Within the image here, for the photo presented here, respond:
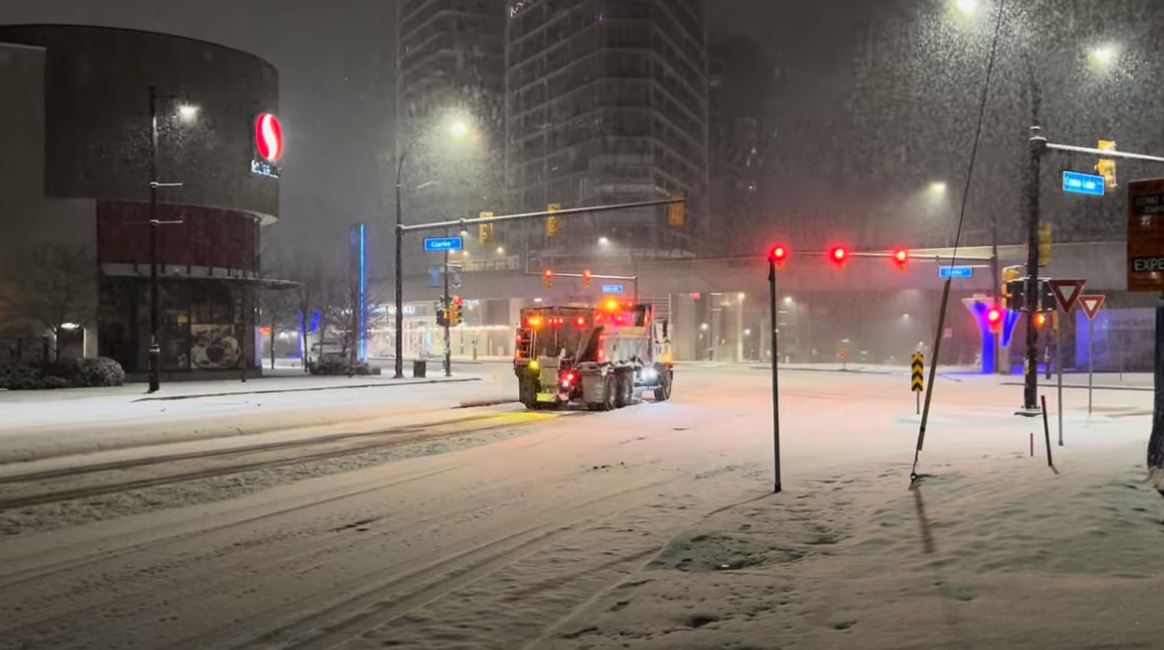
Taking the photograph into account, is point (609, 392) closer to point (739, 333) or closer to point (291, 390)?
point (291, 390)

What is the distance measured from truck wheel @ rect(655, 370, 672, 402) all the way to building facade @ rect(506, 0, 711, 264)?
66.8 m

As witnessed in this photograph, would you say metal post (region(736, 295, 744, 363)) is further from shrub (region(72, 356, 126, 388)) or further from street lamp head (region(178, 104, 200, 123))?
shrub (region(72, 356, 126, 388))

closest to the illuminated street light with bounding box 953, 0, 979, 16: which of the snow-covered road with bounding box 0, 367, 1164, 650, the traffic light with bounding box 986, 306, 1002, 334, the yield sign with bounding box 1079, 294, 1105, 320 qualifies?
the yield sign with bounding box 1079, 294, 1105, 320

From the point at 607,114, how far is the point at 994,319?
69.3 metres

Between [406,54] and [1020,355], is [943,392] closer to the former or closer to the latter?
[1020,355]

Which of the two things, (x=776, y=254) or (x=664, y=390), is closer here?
(x=776, y=254)

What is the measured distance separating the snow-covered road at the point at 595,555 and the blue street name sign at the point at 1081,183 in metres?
8.55

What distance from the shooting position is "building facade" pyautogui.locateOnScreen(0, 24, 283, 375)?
109 feet

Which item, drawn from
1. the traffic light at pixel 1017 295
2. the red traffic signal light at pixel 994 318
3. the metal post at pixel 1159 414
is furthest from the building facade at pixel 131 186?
the red traffic signal light at pixel 994 318

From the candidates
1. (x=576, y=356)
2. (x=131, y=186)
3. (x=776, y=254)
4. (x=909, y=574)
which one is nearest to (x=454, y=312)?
(x=131, y=186)

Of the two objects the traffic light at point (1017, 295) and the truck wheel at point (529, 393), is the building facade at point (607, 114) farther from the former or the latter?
the traffic light at point (1017, 295)

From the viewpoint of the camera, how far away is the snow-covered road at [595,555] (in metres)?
5.41

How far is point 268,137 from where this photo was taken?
37344 mm

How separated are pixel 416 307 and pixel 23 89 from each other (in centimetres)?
5253
